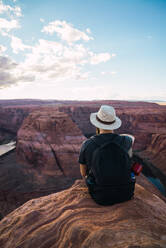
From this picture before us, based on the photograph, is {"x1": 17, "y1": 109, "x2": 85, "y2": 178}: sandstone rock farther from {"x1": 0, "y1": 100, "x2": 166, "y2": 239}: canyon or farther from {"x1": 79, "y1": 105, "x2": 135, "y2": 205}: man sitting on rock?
{"x1": 79, "y1": 105, "x2": 135, "y2": 205}: man sitting on rock

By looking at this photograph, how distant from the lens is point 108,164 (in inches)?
89.7

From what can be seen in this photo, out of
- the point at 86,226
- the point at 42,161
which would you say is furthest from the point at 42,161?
the point at 86,226

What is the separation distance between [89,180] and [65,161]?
1641 cm

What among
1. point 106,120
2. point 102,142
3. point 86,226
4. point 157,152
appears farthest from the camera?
point 157,152

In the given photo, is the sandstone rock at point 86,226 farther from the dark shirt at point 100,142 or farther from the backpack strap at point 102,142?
the backpack strap at point 102,142

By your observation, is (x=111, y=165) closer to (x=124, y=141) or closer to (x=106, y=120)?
(x=124, y=141)

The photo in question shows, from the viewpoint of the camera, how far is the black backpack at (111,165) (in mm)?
2271

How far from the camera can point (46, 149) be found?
59.9 ft

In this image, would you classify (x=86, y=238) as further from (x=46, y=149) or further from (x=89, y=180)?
(x=46, y=149)

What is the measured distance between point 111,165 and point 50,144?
57.1ft

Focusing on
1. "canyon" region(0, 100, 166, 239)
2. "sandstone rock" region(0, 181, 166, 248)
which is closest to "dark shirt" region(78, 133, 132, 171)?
"sandstone rock" region(0, 181, 166, 248)

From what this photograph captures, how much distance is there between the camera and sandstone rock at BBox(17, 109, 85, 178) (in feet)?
58.7

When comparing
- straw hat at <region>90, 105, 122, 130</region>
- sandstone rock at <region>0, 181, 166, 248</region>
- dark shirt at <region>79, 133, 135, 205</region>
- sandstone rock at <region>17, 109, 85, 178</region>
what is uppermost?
straw hat at <region>90, 105, 122, 130</region>

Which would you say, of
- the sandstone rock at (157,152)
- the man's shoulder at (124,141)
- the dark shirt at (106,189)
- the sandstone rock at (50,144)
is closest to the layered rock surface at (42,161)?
the sandstone rock at (50,144)
